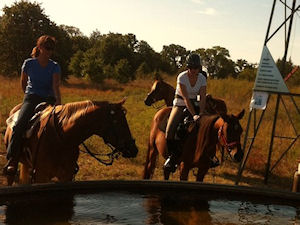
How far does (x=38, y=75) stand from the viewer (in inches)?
233

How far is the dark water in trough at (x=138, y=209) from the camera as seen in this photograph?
318cm

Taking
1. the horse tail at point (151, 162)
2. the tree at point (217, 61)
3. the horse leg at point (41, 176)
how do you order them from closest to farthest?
the horse leg at point (41, 176) < the horse tail at point (151, 162) < the tree at point (217, 61)

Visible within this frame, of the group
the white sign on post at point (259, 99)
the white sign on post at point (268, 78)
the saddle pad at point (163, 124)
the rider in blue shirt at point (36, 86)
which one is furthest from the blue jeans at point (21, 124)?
the white sign on post at point (268, 78)

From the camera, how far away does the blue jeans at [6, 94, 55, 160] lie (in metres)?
5.66

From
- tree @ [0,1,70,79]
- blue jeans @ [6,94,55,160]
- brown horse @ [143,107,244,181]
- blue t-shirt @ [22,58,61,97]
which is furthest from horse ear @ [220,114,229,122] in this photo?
tree @ [0,1,70,79]

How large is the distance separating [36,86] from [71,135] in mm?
1173

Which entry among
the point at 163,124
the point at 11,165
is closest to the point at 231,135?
the point at 163,124

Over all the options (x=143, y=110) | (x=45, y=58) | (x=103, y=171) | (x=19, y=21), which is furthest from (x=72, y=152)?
(x=19, y=21)

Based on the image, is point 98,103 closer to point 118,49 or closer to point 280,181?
point 280,181

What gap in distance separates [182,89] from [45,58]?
2.33m

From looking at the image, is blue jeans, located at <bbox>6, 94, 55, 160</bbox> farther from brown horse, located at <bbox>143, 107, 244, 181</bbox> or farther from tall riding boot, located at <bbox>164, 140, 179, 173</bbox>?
brown horse, located at <bbox>143, 107, 244, 181</bbox>

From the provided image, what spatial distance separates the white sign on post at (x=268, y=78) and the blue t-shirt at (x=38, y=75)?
17.1 ft

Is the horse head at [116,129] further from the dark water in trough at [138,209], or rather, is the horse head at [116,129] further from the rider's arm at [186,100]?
the rider's arm at [186,100]

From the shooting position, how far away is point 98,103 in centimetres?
539
